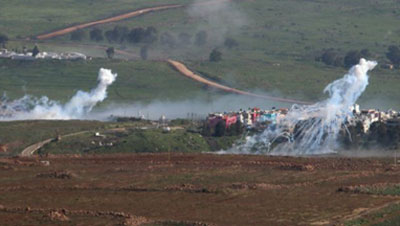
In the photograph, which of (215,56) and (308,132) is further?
(215,56)

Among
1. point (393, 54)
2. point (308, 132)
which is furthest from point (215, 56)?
point (308, 132)

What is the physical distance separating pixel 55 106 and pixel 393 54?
63.8m

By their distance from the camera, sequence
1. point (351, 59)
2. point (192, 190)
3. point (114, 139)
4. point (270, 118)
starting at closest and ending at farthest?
point (192, 190) < point (114, 139) < point (270, 118) < point (351, 59)

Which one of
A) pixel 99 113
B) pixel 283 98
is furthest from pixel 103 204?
pixel 283 98

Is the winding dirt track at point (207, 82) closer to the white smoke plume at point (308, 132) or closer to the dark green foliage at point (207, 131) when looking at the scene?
the dark green foliage at point (207, 131)

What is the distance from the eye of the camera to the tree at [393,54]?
624 ft

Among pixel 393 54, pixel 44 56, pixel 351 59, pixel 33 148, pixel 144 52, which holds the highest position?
pixel 393 54

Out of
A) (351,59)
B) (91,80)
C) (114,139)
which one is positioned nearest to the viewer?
(114,139)

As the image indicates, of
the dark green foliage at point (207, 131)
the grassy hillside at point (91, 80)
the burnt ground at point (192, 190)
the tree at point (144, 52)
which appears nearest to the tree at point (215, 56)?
the grassy hillside at point (91, 80)

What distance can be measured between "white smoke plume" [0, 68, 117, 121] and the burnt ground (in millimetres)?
42303

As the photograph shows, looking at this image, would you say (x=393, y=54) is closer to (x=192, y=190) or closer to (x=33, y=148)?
(x=33, y=148)

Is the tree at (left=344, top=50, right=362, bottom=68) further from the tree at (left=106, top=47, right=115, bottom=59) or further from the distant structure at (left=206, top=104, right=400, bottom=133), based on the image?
the distant structure at (left=206, top=104, right=400, bottom=133)

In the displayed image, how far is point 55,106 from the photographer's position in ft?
504

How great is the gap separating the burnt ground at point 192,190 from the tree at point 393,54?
90311 mm
